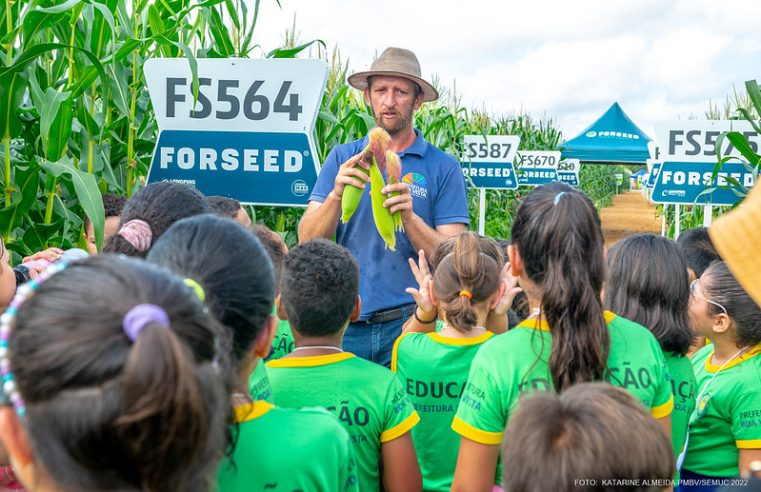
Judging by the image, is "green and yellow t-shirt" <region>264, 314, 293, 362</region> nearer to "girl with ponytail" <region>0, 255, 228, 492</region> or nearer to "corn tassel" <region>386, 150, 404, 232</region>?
"corn tassel" <region>386, 150, 404, 232</region>

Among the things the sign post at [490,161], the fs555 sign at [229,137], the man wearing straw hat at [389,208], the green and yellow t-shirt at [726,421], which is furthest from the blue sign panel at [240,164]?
the sign post at [490,161]

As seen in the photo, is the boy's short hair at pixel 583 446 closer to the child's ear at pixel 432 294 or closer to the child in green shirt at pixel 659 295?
the child in green shirt at pixel 659 295

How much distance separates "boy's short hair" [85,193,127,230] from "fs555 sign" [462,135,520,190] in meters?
6.67

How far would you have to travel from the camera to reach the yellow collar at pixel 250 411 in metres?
1.42

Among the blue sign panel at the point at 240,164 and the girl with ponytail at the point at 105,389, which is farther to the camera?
the blue sign panel at the point at 240,164

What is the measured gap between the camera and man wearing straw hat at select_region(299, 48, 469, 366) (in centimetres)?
308

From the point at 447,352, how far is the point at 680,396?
716mm

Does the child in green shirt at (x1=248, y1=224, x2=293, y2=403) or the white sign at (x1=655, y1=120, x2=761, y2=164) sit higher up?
the white sign at (x1=655, y1=120, x2=761, y2=164)

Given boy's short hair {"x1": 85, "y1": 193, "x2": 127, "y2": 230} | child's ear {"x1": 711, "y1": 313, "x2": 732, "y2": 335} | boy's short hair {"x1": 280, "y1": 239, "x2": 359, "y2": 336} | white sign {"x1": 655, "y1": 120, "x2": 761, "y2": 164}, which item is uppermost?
white sign {"x1": 655, "y1": 120, "x2": 761, "y2": 164}

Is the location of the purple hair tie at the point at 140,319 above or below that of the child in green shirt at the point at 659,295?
above

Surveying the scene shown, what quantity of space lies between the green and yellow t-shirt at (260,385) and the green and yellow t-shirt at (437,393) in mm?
648

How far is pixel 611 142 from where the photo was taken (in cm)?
2367

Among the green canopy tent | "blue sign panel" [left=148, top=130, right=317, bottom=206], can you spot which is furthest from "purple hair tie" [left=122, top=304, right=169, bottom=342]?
the green canopy tent

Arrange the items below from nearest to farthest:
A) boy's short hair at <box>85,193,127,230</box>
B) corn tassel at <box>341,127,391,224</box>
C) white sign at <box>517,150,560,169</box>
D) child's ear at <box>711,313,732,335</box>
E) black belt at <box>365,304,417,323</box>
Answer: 1. child's ear at <box>711,313,732,335</box>
2. corn tassel at <box>341,127,391,224</box>
3. black belt at <box>365,304,417,323</box>
4. boy's short hair at <box>85,193,127,230</box>
5. white sign at <box>517,150,560,169</box>
